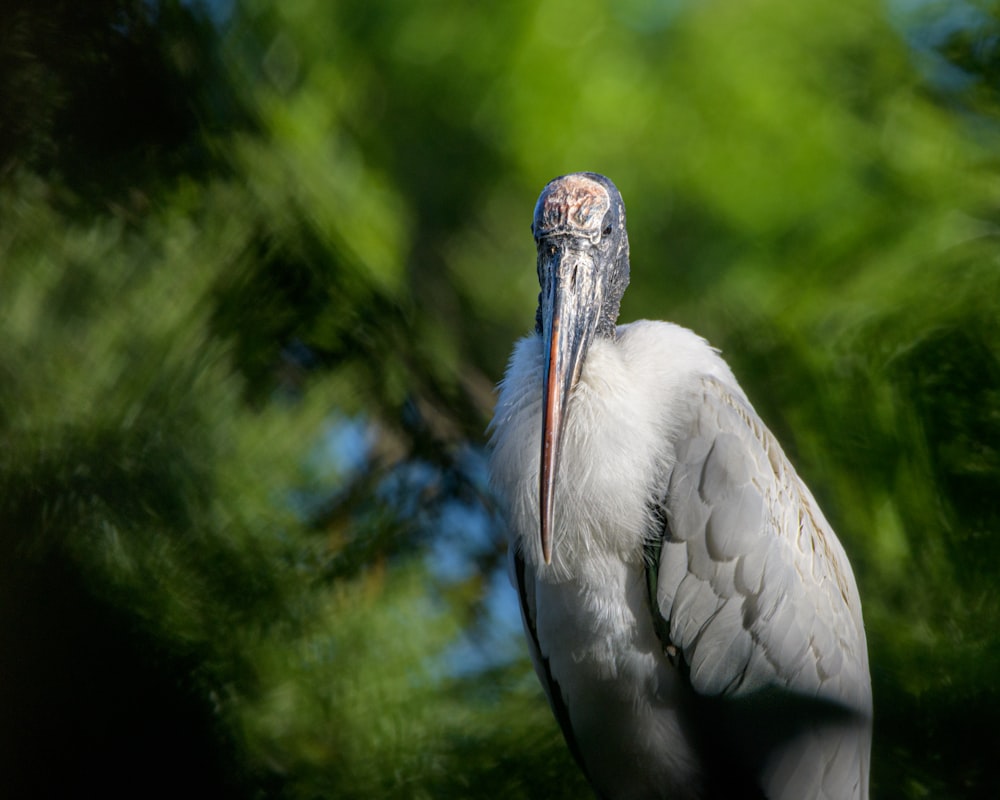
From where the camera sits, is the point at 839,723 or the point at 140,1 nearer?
the point at 839,723

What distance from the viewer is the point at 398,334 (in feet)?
5.28

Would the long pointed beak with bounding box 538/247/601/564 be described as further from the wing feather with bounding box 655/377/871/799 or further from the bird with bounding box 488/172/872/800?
the wing feather with bounding box 655/377/871/799

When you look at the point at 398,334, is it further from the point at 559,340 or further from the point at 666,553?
the point at 666,553

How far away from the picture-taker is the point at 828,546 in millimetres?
1411

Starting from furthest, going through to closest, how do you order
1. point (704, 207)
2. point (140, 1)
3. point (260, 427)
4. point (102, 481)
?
point (704, 207), point (140, 1), point (260, 427), point (102, 481)

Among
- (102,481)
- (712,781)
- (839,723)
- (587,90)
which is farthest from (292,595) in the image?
(587,90)

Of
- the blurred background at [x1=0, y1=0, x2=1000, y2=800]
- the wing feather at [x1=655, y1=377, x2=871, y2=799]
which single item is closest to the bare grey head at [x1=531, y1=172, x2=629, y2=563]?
the wing feather at [x1=655, y1=377, x2=871, y2=799]

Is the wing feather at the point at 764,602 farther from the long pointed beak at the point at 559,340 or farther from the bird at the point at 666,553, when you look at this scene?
the long pointed beak at the point at 559,340

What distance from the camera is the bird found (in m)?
1.31

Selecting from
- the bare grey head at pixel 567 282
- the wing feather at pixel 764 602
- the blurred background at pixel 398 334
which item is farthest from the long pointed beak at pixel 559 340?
the blurred background at pixel 398 334

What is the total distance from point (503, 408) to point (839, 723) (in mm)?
574

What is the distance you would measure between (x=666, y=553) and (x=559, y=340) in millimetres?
281

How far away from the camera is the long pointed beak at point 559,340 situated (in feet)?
4.13

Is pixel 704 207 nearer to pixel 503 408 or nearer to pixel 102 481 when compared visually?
pixel 503 408
